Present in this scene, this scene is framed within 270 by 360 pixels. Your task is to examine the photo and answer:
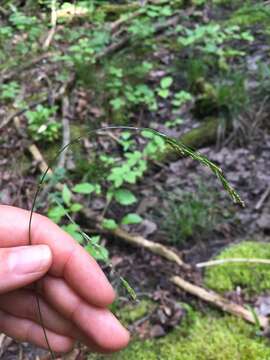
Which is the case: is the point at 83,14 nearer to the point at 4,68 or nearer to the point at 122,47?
the point at 122,47

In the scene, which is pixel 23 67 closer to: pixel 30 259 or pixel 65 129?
pixel 65 129

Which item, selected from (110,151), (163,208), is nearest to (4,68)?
(110,151)

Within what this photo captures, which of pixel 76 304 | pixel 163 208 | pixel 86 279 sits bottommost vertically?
pixel 163 208

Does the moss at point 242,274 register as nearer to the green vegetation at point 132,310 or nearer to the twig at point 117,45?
the green vegetation at point 132,310

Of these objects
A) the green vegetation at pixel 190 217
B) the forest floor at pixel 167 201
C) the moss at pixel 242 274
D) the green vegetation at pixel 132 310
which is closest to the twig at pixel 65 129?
the forest floor at pixel 167 201

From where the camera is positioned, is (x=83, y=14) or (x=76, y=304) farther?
(x=83, y=14)

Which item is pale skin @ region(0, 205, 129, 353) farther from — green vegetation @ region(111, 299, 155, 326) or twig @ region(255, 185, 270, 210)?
twig @ region(255, 185, 270, 210)

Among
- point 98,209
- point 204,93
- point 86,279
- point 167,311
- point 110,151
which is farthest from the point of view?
point 204,93
